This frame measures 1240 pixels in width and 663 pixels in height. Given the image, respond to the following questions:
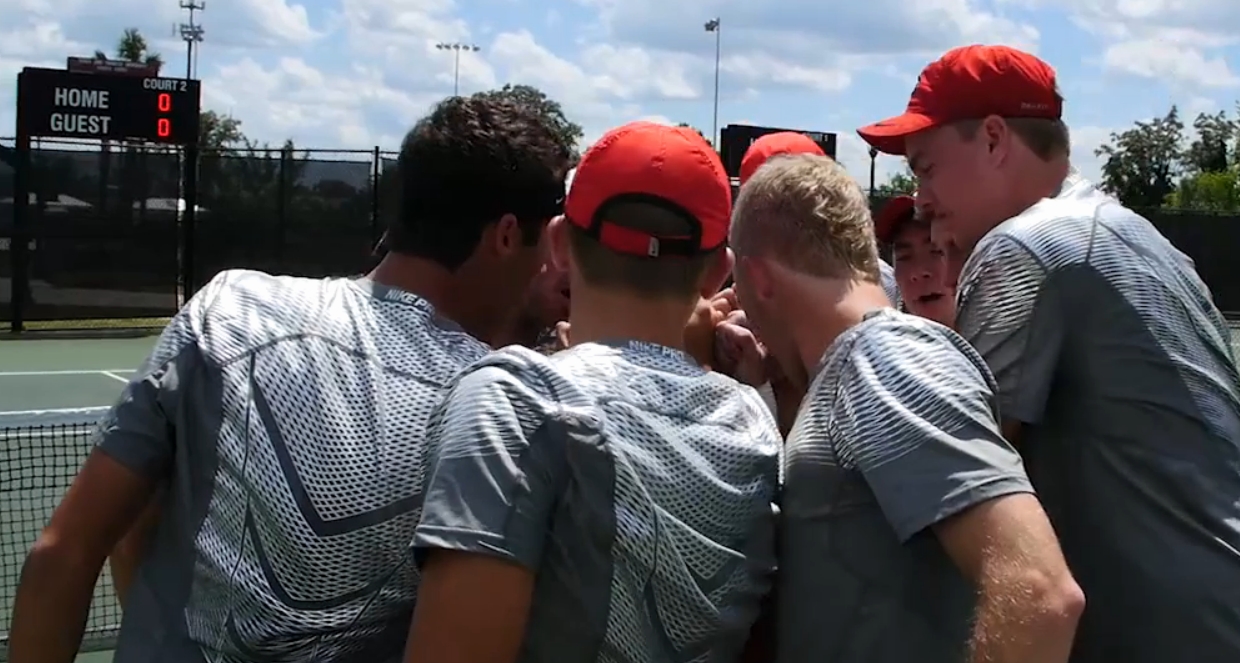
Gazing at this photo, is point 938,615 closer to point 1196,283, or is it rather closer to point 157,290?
point 1196,283

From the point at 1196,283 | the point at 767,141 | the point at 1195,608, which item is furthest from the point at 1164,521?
the point at 767,141

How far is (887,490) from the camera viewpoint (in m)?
1.89

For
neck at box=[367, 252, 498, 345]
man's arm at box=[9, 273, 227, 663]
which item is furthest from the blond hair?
man's arm at box=[9, 273, 227, 663]

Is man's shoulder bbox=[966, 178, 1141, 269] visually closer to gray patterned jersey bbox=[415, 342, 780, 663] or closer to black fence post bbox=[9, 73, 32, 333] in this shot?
gray patterned jersey bbox=[415, 342, 780, 663]

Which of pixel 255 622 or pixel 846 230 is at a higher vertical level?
pixel 846 230

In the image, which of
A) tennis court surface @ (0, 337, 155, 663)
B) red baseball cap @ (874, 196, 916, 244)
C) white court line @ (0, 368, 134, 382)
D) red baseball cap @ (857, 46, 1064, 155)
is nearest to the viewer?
red baseball cap @ (857, 46, 1064, 155)

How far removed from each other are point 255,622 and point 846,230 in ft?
3.44

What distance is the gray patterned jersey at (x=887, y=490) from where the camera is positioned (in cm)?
186

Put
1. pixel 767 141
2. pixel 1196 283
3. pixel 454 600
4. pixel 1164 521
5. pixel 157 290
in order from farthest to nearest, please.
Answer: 1. pixel 157 290
2. pixel 767 141
3. pixel 1196 283
4. pixel 1164 521
5. pixel 454 600

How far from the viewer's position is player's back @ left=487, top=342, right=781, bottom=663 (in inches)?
73.4

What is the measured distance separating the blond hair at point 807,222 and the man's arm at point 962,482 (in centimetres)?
16

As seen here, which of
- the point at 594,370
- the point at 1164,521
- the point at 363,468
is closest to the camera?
the point at 594,370

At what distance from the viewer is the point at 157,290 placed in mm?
20312

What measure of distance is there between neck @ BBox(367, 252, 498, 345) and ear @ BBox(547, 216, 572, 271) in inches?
8.6
